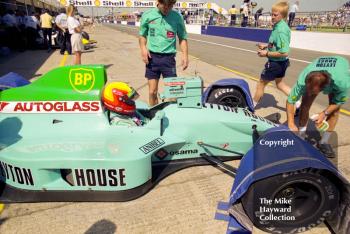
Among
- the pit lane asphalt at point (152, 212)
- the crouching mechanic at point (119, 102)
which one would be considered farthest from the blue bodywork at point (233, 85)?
the crouching mechanic at point (119, 102)

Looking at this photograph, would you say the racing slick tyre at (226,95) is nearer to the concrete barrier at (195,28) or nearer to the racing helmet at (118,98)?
the racing helmet at (118,98)

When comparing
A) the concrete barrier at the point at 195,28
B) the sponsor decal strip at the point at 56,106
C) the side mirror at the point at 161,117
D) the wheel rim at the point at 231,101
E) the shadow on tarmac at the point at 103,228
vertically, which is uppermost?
the concrete barrier at the point at 195,28

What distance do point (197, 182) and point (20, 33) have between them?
49.1 ft

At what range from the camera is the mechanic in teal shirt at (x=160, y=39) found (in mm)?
4105

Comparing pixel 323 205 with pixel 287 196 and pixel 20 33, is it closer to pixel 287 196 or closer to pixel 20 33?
pixel 287 196

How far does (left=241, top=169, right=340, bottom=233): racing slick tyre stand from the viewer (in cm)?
235

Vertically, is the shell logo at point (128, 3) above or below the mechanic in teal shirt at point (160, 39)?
above

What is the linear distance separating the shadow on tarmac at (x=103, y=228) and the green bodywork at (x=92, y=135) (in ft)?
1.16

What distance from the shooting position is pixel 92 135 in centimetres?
317

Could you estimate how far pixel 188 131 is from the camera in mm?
3377

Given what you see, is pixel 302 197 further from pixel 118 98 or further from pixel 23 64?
pixel 23 64

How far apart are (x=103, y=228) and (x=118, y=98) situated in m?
1.33

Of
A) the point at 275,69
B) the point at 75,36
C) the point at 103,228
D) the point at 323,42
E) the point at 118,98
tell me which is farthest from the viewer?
the point at 323,42

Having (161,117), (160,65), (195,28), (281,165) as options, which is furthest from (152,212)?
(195,28)
